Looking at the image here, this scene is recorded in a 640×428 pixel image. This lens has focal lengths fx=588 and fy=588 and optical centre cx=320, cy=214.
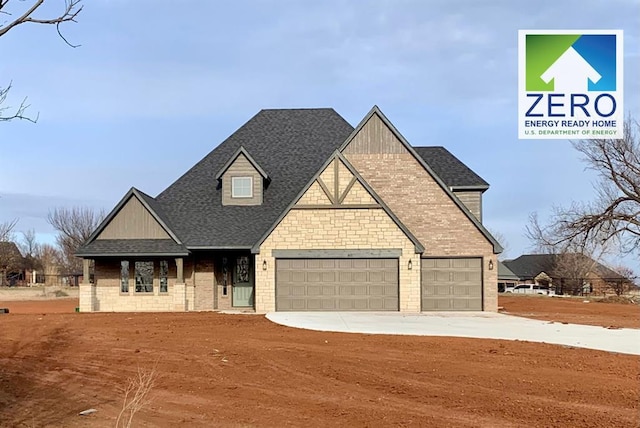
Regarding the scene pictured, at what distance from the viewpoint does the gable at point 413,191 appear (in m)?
23.6

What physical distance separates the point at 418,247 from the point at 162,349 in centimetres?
1182

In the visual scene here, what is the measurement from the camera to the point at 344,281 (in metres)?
22.9

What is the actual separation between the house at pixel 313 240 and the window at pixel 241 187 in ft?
0.15

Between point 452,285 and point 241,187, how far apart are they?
9.98 m

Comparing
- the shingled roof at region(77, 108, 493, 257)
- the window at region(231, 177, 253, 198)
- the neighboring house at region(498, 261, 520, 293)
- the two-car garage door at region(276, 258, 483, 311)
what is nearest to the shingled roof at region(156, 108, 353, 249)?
the shingled roof at region(77, 108, 493, 257)

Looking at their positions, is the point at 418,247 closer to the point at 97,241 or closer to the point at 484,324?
the point at 484,324

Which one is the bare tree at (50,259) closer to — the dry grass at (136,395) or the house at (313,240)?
the house at (313,240)

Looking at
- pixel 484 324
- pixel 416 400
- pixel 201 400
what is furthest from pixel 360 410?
pixel 484 324

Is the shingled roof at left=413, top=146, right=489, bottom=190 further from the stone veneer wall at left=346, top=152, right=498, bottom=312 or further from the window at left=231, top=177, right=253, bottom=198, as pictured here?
the window at left=231, top=177, right=253, bottom=198

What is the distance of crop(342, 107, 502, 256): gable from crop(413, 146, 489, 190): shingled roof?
7.61 feet

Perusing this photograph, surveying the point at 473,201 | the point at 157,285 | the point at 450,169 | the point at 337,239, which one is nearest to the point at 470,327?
the point at 337,239

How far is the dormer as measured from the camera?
2577 centimetres

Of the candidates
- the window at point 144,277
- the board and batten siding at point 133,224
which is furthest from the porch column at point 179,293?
the board and batten siding at point 133,224

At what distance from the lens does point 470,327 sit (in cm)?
1797
